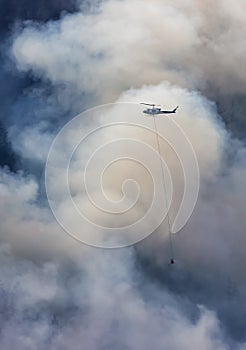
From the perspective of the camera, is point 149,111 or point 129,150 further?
point 129,150
